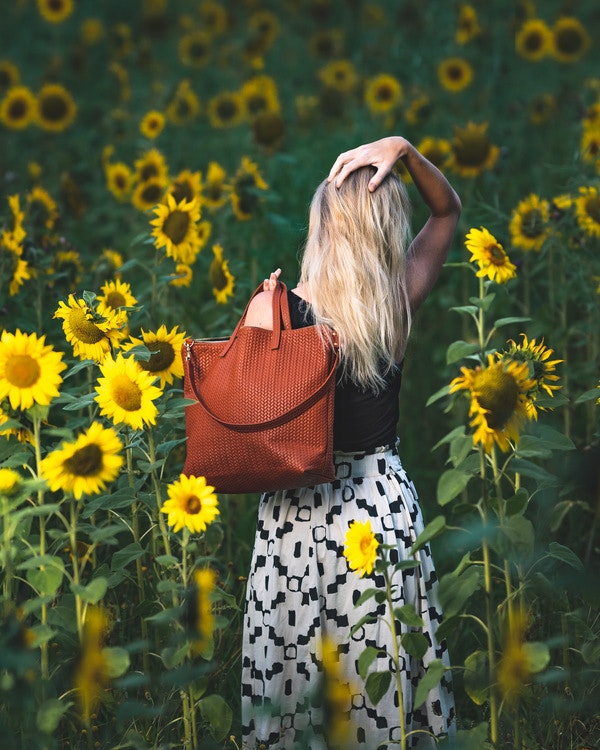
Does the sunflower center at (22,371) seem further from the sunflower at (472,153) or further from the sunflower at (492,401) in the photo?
the sunflower at (472,153)

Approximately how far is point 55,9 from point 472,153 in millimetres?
4173

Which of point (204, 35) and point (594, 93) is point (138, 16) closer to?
point (204, 35)

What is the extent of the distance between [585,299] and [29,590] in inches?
77.8

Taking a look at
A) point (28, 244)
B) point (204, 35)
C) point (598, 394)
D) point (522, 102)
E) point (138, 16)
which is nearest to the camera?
point (598, 394)

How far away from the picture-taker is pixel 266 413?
202cm

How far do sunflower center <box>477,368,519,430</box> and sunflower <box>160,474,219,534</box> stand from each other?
491 mm

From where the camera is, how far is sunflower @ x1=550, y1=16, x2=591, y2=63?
665 cm

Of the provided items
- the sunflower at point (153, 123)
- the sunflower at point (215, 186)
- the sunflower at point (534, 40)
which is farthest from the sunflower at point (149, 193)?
the sunflower at point (534, 40)

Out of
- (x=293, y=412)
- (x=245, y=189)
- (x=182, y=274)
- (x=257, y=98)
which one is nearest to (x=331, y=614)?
(x=293, y=412)

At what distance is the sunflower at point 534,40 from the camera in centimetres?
663

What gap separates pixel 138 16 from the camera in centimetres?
930

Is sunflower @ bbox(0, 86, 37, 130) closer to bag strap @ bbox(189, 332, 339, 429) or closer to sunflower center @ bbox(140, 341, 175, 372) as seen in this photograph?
sunflower center @ bbox(140, 341, 175, 372)

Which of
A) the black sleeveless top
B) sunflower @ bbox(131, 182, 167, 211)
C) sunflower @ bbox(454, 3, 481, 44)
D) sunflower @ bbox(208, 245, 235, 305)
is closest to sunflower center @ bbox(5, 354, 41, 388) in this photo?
the black sleeveless top

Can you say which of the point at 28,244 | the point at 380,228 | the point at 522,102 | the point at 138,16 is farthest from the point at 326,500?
the point at 138,16
